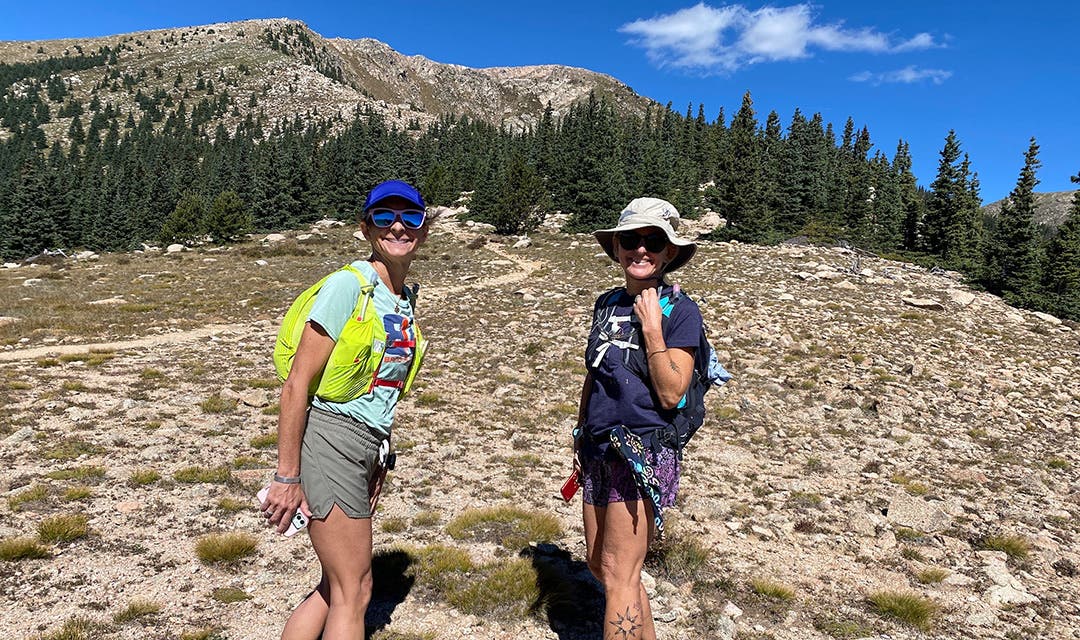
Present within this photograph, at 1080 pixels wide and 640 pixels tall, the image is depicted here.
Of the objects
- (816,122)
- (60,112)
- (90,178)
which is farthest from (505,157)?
(60,112)

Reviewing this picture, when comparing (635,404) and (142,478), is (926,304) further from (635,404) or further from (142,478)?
(142,478)

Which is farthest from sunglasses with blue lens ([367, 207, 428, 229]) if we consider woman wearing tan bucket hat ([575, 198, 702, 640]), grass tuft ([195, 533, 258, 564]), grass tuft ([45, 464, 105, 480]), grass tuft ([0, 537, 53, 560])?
grass tuft ([45, 464, 105, 480])

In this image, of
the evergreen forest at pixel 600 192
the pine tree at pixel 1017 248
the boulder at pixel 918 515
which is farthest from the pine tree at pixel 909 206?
the boulder at pixel 918 515

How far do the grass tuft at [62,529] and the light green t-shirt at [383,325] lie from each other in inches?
182

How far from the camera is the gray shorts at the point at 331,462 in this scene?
263cm

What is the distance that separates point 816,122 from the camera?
94.2m

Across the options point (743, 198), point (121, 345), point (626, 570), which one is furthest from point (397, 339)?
point (743, 198)

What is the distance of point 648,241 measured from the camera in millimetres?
2936

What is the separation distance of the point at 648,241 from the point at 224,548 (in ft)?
16.3

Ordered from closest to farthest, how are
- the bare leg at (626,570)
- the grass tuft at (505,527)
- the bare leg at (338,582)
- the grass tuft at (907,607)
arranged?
1. the bare leg at (338,582)
2. the bare leg at (626,570)
3. the grass tuft at (907,607)
4. the grass tuft at (505,527)

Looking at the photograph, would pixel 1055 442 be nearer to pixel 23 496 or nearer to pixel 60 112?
pixel 23 496

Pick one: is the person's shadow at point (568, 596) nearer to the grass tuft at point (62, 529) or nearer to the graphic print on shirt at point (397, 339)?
the graphic print on shirt at point (397, 339)

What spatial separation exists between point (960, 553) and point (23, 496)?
10.3m

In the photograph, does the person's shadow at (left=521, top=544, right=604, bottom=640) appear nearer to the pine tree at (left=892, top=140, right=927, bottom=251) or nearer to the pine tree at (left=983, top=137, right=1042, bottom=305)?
the pine tree at (left=983, top=137, right=1042, bottom=305)
